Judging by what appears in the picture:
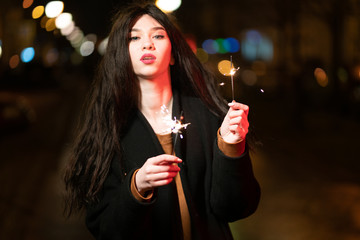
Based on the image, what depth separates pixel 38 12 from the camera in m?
3.08

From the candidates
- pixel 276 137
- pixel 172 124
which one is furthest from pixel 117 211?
pixel 276 137

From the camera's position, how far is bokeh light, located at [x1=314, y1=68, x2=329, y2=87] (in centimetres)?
1762

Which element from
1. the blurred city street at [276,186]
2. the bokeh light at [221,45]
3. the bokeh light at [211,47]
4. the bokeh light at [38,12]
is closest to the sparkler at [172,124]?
the blurred city street at [276,186]

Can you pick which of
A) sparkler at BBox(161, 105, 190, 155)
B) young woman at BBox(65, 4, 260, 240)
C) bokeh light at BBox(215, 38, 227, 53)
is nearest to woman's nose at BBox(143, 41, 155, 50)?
young woman at BBox(65, 4, 260, 240)

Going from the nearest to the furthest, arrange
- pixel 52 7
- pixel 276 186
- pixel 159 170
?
pixel 159 170 < pixel 52 7 < pixel 276 186

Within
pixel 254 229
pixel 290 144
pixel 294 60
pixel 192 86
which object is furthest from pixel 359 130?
pixel 192 86

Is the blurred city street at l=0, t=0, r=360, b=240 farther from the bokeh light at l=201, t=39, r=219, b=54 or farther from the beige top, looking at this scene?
the bokeh light at l=201, t=39, r=219, b=54

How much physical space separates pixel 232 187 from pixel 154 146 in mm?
428

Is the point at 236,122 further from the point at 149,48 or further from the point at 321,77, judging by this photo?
the point at 321,77

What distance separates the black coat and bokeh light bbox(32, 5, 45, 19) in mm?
1198

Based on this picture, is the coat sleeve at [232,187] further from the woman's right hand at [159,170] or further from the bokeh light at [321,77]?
the bokeh light at [321,77]

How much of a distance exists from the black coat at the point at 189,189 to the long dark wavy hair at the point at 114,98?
61 millimetres

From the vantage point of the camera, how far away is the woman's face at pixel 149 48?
2148 mm

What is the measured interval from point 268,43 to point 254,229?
30099 mm
